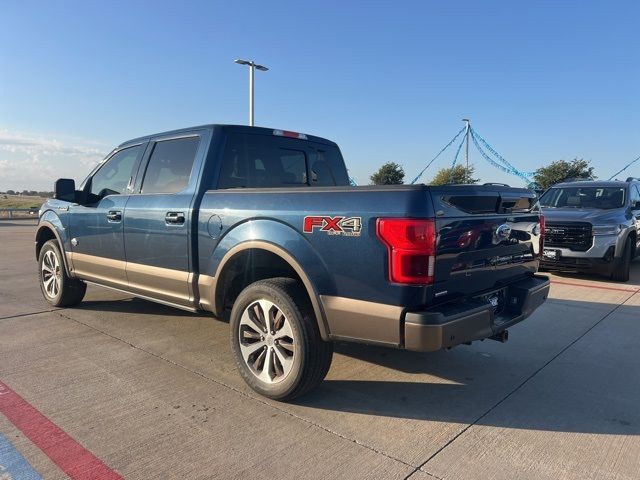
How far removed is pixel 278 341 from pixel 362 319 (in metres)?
0.75

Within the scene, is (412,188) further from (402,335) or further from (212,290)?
(212,290)

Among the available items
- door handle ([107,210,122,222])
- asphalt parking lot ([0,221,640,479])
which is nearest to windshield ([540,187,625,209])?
asphalt parking lot ([0,221,640,479])

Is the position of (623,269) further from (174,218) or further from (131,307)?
(131,307)

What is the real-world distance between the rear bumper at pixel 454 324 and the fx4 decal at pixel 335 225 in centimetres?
60

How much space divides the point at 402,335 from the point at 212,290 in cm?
168

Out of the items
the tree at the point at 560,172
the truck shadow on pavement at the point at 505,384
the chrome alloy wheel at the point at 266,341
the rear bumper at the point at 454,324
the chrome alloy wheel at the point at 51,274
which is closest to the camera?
the rear bumper at the point at 454,324

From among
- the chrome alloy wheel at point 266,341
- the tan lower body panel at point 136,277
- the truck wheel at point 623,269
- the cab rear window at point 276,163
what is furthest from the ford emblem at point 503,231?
the truck wheel at point 623,269

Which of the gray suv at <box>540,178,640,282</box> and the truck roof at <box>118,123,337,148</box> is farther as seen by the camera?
the gray suv at <box>540,178,640,282</box>

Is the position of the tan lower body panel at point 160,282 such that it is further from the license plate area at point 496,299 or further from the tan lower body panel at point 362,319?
the license plate area at point 496,299

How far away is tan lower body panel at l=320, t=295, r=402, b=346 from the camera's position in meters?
2.87

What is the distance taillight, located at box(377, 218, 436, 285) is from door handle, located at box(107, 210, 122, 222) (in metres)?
3.06

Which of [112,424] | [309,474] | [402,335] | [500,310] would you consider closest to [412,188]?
[402,335]

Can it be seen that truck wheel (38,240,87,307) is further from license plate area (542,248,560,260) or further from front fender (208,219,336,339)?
license plate area (542,248,560,260)

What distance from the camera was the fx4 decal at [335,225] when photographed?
2.96 m
